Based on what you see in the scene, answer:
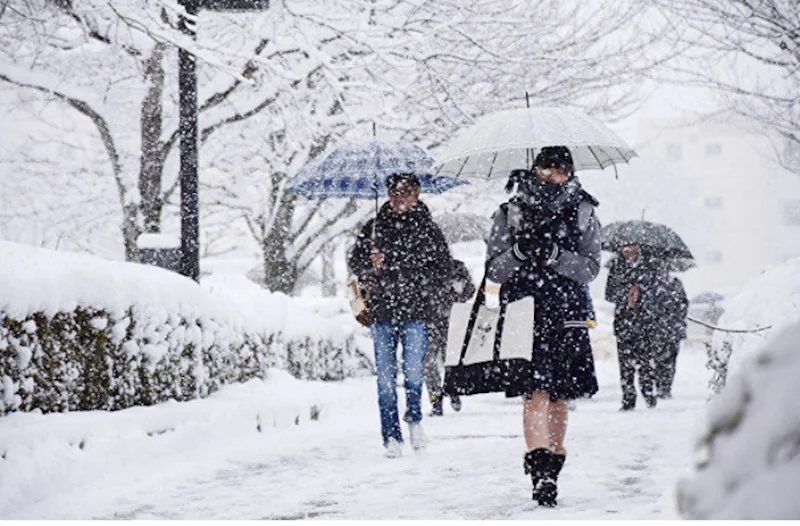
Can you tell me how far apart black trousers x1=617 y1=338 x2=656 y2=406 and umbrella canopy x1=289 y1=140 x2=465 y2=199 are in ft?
10.6

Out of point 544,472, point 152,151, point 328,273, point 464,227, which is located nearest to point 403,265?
point 544,472

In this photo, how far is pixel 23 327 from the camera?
200 inches

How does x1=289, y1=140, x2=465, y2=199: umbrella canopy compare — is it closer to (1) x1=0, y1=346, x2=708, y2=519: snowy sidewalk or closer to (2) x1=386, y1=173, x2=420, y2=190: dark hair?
(2) x1=386, y1=173, x2=420, y2=190: dark hair

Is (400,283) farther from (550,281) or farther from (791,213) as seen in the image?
(791,213)

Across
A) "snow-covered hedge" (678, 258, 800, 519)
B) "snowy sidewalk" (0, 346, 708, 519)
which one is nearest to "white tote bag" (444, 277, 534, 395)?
"snowy sidewalk" (0, 346, 708, 519)

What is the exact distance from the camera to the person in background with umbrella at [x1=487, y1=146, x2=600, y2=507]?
4.55 m

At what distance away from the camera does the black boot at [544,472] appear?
14.7 feet

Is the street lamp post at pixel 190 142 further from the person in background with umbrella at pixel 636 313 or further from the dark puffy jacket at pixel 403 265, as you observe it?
the person in background with umbrella at pixel 636 313

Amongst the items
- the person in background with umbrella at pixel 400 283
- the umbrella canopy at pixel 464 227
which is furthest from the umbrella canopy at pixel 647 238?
the person in background with umbrella at pixel 400 283

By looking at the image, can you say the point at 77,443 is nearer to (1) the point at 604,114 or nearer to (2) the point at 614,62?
(2) the point at 614,62

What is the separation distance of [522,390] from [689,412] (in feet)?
20.6

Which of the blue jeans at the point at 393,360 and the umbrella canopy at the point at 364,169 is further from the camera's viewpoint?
the umbrella canopy at the point at 364,169

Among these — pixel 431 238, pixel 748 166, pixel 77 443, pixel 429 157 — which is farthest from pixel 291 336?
pixel 748 166

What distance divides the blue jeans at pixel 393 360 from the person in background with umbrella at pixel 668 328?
4.97m
